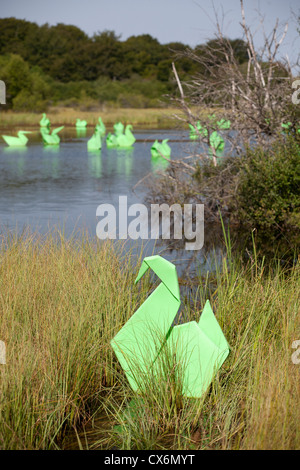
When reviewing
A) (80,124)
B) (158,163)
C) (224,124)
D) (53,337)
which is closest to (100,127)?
(80,124)

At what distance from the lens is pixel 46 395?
9.82ft

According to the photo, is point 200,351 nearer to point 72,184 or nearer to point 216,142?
point 216,142

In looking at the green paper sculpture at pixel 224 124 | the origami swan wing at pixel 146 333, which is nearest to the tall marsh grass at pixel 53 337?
the origami swan wing at pixel 146 333

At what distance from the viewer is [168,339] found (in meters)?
3.40

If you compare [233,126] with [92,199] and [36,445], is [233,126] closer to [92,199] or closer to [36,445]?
[92,199]

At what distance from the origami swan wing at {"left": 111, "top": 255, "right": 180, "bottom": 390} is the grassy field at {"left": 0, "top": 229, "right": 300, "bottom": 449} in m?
0.13

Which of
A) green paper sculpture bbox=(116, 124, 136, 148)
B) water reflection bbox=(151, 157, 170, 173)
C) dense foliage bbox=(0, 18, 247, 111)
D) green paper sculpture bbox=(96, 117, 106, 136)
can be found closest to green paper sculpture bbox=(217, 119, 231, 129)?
water reflection bbox=(151, 157, 170, 173)

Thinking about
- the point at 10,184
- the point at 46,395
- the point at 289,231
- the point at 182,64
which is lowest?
the point at 46,395

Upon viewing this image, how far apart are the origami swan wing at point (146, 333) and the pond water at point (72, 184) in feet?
4.71

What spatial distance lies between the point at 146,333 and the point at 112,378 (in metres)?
0.43

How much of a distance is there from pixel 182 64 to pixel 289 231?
34.2 metres

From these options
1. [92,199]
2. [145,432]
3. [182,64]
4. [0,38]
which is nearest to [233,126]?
[92,199]

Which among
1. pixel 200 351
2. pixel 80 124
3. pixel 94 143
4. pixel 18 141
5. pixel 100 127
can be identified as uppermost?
pixel 80 124

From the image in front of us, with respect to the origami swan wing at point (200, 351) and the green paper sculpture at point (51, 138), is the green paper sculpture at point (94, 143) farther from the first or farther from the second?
the origami swan wing at point (200, 351)
